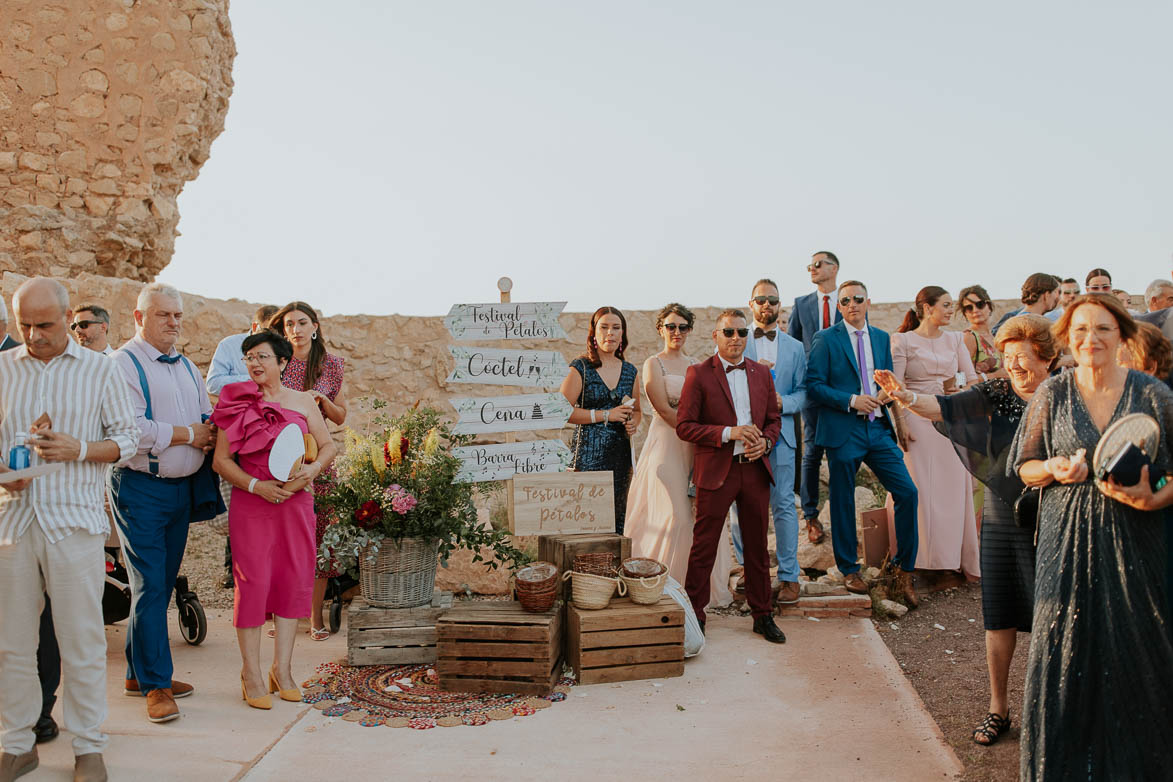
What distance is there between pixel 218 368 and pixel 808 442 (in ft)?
13.6

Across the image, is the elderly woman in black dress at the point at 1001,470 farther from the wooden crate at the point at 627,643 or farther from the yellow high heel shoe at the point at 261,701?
A: the yellow high heel shoe at the point at 261,701

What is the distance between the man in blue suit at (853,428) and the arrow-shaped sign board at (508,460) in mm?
1879

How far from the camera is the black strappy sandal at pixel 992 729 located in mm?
3566

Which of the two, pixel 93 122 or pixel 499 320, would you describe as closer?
pixel 499 320

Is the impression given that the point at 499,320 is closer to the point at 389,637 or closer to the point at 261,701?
the point at 389,637

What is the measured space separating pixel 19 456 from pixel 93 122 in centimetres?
729

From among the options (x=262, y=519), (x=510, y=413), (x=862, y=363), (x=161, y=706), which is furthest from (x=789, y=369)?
(x=161, y=706)

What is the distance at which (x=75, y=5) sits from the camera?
8.80m

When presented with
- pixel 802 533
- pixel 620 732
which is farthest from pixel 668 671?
pixel 802 533

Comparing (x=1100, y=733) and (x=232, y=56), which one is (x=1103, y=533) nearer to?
(x=1100, y=733)

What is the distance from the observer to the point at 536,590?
437 centimetres

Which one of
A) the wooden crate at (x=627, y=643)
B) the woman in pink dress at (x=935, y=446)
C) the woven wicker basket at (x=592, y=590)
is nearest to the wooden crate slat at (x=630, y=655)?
the wooden crate at (x=627, y=643)

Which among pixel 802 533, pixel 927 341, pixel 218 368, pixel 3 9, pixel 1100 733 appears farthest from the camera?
pixel 3 9

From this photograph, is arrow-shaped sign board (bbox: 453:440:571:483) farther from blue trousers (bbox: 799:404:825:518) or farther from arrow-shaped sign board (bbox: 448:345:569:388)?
blue trousers (bbox: 799:404:825:518)
